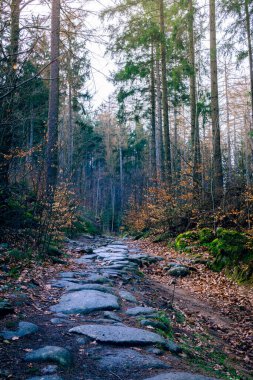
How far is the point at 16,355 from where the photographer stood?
2846mm

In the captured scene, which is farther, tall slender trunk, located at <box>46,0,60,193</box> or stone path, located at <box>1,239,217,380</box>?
tall slender trunk, located at <box>46,0,60,193</box>

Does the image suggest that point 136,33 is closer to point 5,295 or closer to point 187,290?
point 187,290

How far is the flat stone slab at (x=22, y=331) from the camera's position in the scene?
3.22 metres

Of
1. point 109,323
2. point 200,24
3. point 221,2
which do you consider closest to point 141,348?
point 109,323

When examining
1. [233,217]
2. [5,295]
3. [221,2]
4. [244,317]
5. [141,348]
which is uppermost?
[221,2]

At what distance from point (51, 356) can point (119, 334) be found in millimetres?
837

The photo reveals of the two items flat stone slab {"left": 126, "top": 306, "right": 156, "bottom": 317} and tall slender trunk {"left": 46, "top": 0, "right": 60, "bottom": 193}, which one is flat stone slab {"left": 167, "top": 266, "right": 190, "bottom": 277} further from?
tall slender trunk {"left": 46, "top": 0, "right": 60, "bottom": 193}

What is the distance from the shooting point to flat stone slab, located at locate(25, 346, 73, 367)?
2783mm

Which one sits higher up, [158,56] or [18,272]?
[158,56]

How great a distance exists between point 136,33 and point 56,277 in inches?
497

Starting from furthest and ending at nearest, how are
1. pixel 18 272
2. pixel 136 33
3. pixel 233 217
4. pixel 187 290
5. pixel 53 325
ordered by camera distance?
pixel 136 33 → pixel 233 217 → pixel 187 290 → pixel 18 272 → pixel 53 325

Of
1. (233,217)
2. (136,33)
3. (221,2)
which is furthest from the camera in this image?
(136,33)

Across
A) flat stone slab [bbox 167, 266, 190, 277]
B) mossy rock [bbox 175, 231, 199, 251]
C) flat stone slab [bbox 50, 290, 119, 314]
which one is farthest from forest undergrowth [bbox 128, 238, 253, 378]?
mossy rock [bbox 175, 231, 199, 251]

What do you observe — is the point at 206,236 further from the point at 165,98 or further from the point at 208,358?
the point at 165,98
